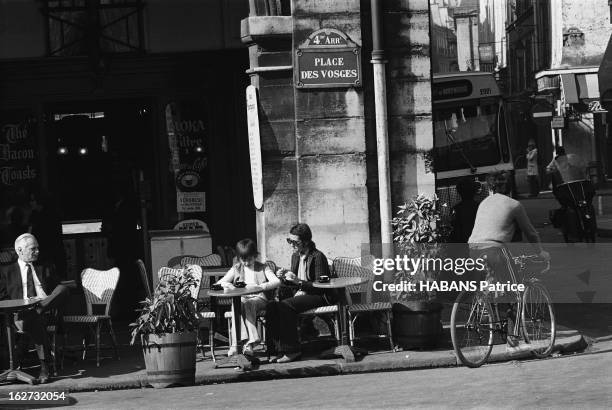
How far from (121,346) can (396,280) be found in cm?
319

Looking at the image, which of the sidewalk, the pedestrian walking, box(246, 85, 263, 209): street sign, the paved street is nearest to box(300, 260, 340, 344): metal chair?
the sidewalk

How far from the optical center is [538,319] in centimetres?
1109

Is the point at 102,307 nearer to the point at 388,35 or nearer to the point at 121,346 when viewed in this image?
the point at 121,346

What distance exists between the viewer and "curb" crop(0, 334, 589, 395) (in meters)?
10.9

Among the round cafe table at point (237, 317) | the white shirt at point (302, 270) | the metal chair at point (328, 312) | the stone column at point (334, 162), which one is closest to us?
the round cafe table at point (237, 317)

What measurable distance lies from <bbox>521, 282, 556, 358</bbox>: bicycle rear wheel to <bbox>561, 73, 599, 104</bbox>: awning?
3637cm

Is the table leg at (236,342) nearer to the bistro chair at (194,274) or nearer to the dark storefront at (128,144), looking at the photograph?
the bistro chair at (194,274)

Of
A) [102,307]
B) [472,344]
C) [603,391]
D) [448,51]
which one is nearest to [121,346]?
[102,307]

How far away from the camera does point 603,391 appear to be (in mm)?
8992

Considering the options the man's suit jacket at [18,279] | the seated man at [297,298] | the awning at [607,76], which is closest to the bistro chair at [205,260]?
the seated man at [297,298]

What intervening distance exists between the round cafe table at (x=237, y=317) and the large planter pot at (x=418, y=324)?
5.07 feet

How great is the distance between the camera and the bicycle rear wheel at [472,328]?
1051cm

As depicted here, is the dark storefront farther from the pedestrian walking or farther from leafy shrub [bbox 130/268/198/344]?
the pedestrian walking

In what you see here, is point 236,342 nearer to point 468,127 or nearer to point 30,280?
point 30,280
